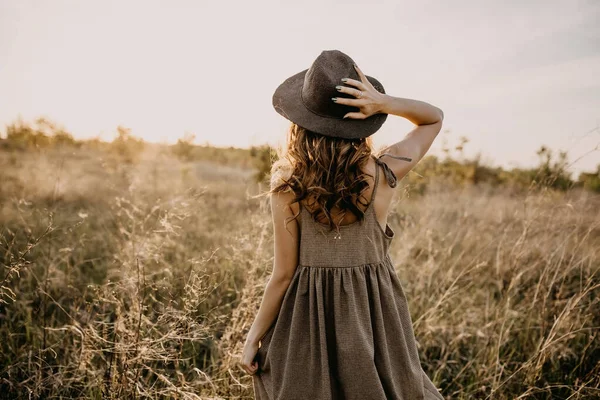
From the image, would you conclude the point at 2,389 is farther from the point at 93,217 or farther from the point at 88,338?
the point at 93,217

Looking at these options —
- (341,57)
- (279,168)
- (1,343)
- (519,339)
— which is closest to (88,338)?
(1,343)

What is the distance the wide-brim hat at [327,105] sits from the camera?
1351 mm

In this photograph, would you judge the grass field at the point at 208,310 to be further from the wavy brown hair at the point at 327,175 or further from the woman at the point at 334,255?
the wavy brown hair at the point at 327,175

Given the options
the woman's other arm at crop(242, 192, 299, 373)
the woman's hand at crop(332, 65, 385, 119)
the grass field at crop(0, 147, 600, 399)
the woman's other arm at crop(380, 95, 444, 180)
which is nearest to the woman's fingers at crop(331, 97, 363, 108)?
the woman's hand at crop(332, 65, 385, 119)

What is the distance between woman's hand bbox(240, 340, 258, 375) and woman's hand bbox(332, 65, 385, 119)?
0.99 meters

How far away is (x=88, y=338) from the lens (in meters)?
1.95

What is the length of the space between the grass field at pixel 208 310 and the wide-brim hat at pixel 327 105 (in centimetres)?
86

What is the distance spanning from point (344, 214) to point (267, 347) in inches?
Result: 25.2

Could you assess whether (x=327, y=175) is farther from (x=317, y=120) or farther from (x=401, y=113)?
(x=401, y=113)

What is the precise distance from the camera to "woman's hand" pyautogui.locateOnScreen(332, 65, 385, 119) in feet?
4.33

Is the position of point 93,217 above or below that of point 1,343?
above

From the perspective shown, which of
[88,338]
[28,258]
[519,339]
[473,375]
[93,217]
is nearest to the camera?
[88,338]

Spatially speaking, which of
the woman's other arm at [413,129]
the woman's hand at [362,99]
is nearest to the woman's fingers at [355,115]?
the woman's hand at [362,99]

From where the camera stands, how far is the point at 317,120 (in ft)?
4.52
